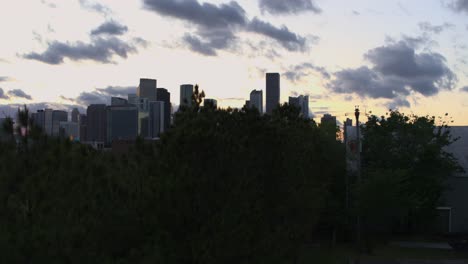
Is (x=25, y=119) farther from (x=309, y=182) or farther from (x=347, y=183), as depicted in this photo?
(x=347, y=183)

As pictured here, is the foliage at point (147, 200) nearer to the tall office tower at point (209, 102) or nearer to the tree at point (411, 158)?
the tall office tower at point (209, 102)

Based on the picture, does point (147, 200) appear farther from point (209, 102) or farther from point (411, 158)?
point (411, 158)

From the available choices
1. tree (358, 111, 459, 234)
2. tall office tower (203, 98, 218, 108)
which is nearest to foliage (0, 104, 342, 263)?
tall office tower (203, 98, 218, 108)

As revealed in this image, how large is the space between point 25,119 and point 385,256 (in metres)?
28.0

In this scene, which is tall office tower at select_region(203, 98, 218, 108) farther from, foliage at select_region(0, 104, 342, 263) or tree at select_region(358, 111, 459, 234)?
tree at select_region(358, 111, 459, 234)

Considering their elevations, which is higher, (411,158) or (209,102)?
(209,102)

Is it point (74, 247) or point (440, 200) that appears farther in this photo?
point (440, 200)

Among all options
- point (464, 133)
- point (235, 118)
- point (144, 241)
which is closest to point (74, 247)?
point (144, 241)

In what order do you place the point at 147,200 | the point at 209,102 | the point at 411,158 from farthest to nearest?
the point at 411,158
the point at 209,102
the point at 147,200

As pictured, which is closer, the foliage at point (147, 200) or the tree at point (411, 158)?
the foliage at point (147, 200)

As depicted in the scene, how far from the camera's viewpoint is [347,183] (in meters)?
35.2

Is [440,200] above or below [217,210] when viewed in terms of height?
below

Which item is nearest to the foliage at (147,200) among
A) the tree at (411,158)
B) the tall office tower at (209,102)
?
the tall office tower at (209,102)

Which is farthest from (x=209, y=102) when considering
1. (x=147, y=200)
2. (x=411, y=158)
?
(x=411, y=158)
